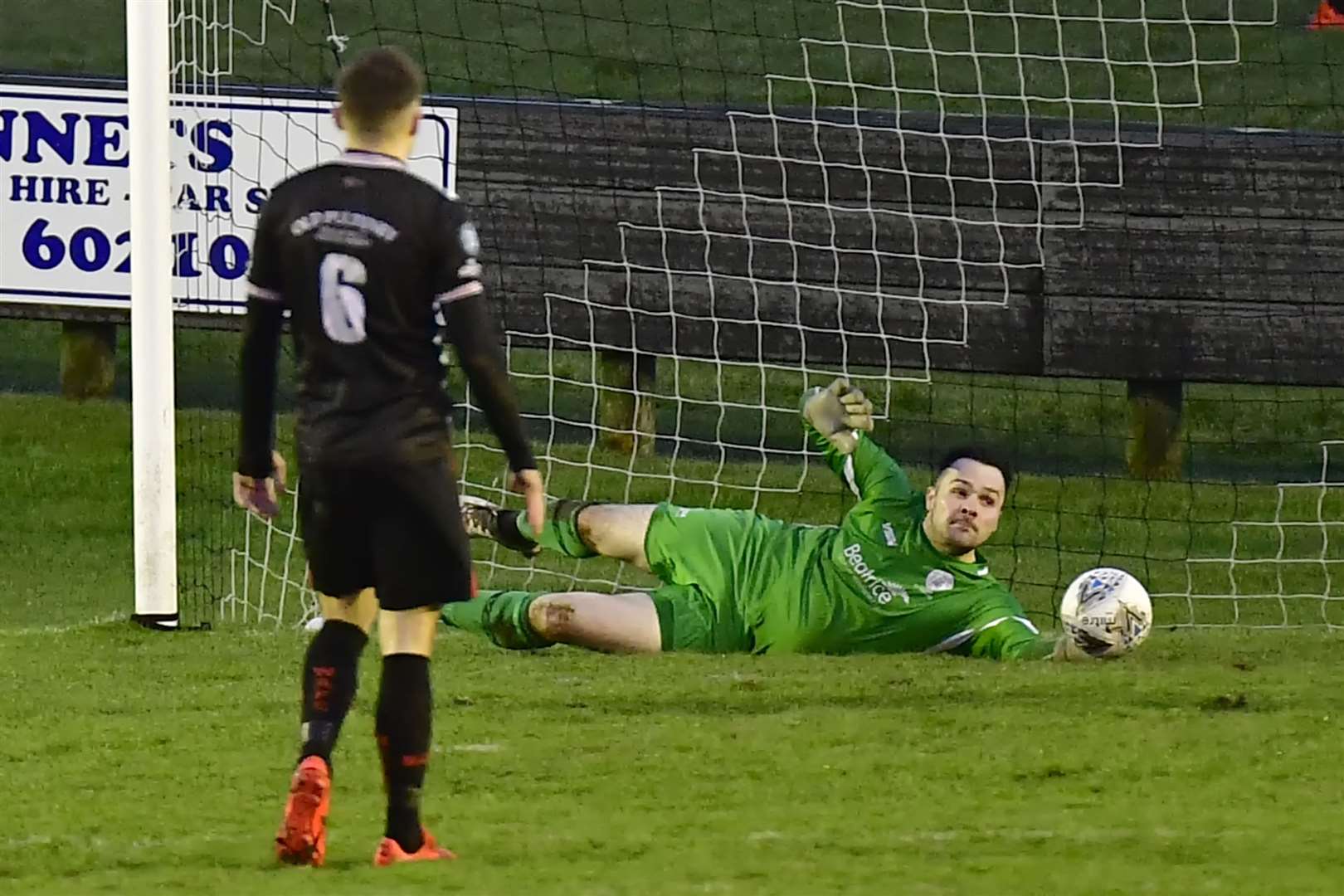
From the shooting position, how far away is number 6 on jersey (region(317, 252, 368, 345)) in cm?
513

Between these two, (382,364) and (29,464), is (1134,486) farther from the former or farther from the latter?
(382,364)

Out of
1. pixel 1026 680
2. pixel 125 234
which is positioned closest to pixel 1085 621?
pixel 1026 680

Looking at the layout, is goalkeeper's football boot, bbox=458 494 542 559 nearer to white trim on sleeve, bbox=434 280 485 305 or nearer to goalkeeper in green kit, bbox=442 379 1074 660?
goalkeeper in green kit, bbox=442 379 1074 660

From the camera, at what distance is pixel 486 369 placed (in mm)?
5184

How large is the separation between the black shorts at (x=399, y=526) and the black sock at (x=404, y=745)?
167 mm

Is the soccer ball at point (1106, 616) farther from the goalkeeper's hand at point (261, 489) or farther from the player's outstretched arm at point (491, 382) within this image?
the goalkeeper's hand at point (261, 489)

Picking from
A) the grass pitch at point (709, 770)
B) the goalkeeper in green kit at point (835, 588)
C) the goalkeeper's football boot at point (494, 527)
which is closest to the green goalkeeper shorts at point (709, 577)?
the goalkeeper in green kit at point (835, 588)

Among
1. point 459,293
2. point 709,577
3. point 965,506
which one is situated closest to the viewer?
point 459,293

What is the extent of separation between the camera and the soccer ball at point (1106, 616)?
8070 millimetres

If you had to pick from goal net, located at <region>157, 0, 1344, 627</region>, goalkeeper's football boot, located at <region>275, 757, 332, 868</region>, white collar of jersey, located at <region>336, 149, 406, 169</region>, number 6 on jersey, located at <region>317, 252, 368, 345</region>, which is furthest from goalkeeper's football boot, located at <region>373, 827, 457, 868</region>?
goal net, located at <region>157, 0, 1344, 627</region>

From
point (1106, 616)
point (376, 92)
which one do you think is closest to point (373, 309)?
point (376, 92)

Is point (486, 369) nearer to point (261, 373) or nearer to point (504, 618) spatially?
point (261, 373)

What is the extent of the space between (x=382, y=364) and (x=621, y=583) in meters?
5.49

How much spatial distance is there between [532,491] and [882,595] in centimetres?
321
